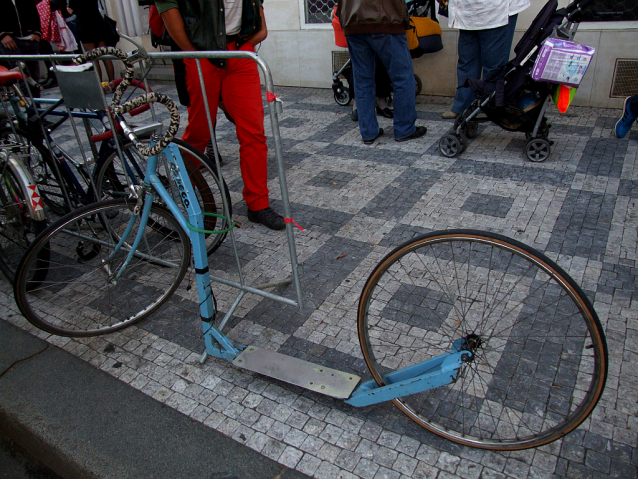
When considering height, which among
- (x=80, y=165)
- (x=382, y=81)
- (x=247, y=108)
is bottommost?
(x=382, y=81)

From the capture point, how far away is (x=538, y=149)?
4.92 m

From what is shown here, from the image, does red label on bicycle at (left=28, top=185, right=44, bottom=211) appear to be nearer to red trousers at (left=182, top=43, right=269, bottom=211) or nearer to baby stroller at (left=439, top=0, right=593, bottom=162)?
red trousers at (left=182, top=43, right=269, bottom=211)

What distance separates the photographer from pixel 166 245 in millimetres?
3521

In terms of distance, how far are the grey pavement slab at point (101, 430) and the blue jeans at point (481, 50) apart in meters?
4.41

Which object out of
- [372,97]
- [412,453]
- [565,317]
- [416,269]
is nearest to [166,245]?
[416,269]

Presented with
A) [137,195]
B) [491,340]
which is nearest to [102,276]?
[137,195]

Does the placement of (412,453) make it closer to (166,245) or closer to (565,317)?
(565,317)

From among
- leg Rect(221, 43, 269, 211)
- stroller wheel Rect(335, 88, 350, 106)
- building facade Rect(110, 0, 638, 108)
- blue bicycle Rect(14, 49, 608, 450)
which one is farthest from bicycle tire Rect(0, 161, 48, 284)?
building facade Rect(110, 0, 638, 108)

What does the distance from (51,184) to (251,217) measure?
62.4 inches

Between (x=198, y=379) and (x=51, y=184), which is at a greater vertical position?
(x=51, y=184)

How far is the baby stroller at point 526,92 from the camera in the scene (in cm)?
456

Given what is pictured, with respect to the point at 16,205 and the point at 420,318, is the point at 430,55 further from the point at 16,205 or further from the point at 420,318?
the point at 16,205

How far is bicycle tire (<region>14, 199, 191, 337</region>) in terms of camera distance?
2.92 metres

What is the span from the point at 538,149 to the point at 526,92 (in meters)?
0.55
